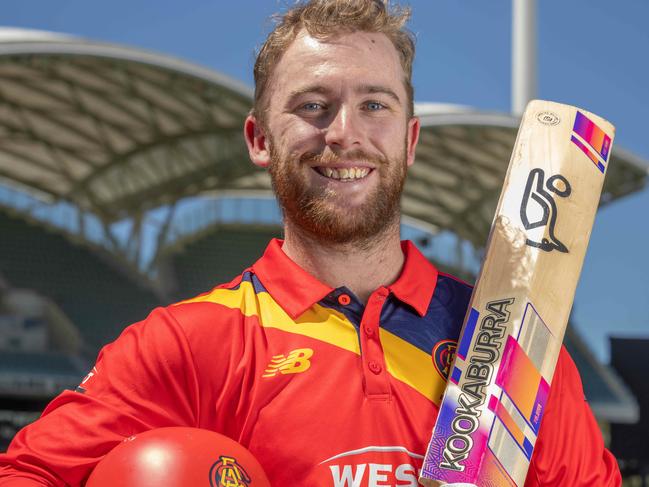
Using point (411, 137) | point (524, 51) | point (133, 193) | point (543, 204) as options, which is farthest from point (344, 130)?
point (133, 193)

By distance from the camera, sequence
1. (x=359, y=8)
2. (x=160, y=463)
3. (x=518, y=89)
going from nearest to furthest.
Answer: (x=160, y=463), (x=359, y=8), (x=518, y=89)

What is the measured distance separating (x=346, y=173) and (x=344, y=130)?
0.31ft

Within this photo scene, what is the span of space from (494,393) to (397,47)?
2.71 feet

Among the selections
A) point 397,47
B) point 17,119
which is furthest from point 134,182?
point 397,47

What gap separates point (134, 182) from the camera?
2908 centimetres

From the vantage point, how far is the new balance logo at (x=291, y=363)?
2.09 meters

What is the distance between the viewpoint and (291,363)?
6.89 feet

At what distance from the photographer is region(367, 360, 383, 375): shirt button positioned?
2.08 meters

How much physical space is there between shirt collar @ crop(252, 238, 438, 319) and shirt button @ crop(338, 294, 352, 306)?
0.09 feet

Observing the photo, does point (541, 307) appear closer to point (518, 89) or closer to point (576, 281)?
point (576, 281)

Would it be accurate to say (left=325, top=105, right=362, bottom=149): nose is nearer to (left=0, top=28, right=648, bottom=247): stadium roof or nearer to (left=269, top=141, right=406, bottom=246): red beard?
(left=269, top=141, right=406, bottom=246): red beard

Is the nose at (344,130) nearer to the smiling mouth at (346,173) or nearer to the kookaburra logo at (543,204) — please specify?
the smiling mouth at (346,173)

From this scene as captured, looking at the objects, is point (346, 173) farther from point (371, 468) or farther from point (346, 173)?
point (371, 468)

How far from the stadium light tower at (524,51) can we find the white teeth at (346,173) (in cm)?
2284
